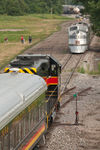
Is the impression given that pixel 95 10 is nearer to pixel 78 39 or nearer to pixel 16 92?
pixel 78 39

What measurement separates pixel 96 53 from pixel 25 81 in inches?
1451

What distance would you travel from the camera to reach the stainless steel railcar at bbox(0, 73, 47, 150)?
9781mm

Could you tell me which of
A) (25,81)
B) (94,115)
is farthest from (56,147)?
(94,115)

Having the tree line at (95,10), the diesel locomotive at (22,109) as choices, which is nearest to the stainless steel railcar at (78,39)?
the tree line at (95,10)

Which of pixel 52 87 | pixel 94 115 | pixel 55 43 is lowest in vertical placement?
pixel 55 43

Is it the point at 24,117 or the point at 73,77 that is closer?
the point at 24,117

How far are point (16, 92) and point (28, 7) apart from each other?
509 feet

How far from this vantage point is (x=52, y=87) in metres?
18.6

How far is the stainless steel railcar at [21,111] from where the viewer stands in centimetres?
978

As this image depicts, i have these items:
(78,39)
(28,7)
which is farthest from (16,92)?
(28,7)

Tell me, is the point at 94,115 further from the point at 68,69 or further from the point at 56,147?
the point at 68,69

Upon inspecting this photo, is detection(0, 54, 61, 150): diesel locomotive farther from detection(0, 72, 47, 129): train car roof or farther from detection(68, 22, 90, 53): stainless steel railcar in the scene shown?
detection(68, 22, 90, 53): stainless steel railcar

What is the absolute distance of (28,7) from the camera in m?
163

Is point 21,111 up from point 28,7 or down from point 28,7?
up
